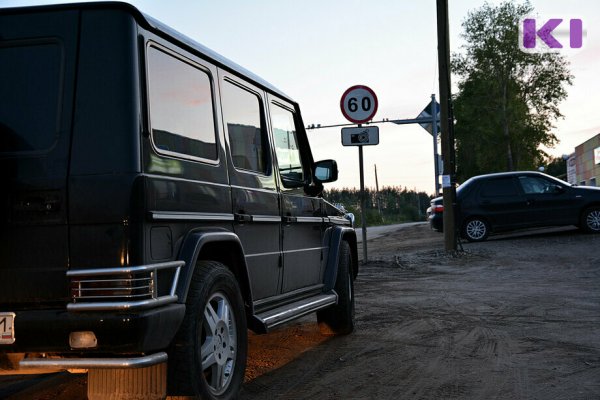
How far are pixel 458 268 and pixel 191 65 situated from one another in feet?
30.8

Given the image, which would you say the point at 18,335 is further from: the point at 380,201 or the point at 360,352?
the point at 380,201

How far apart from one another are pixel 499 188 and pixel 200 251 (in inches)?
546

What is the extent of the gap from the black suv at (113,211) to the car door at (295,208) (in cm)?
126

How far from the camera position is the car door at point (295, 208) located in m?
5.49

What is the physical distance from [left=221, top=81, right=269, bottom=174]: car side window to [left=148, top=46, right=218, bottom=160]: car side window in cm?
30

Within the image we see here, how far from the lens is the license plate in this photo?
10.7 ft

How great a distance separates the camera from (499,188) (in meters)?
16.8

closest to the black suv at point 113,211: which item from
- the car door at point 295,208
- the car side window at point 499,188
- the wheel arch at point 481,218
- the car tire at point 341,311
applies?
the car door at point 295,208

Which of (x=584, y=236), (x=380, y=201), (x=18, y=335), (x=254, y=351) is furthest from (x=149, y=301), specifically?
(x=380, y=201)

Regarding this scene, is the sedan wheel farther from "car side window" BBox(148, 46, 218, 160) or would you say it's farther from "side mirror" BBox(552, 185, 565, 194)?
"car side window" BBox(148, 46, 218, 160)

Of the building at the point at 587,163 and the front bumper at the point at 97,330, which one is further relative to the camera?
the building at the point at 587,163

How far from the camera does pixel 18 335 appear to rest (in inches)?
129

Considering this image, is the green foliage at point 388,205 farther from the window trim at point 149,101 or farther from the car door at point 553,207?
the window trim at point 149,101

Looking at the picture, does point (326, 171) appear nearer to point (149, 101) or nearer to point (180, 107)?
point (180, 107)
